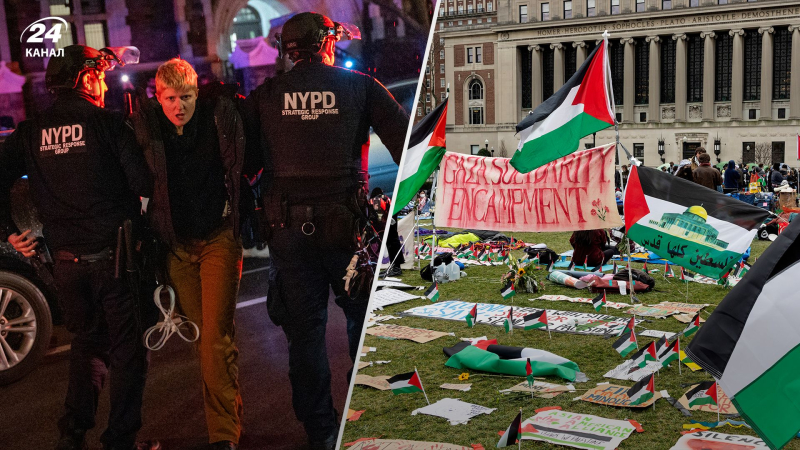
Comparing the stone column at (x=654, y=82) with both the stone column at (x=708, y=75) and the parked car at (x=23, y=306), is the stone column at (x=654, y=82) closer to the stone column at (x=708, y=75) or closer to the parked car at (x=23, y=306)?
the stone column at (x=708, y=75)

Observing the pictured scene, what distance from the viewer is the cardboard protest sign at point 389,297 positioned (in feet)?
33.9

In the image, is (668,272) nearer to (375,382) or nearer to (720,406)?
(720,406)

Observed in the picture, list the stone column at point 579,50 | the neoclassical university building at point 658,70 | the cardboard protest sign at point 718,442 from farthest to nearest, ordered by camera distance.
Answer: the stone column at point 579,50 → the neoclassical university building at point 658,70 → the cardboard protest sign at point 718,442

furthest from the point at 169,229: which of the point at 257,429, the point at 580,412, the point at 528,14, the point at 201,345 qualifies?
the point at 528,14

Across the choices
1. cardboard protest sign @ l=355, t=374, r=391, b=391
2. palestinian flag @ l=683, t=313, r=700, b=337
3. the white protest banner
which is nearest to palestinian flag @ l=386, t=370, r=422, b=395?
cardboard protest sign @ l=355, t=374, r=391, b=391

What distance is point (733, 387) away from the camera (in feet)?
11.6

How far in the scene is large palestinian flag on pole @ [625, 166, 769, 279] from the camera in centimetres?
796

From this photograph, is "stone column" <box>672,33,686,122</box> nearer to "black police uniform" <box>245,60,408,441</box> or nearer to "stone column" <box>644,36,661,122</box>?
"stone column" <box>644,36,661,122</box>

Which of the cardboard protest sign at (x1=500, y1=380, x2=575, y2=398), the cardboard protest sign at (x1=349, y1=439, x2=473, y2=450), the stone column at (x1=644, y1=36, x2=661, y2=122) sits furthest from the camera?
the stone column at (x1=644, y1=36, x2=661, y2=122)

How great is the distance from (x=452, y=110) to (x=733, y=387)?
246 feet

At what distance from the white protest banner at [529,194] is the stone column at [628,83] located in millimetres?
60907

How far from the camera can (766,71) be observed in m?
62.7

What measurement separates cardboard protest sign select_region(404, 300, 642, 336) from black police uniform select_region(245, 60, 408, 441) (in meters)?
6.30

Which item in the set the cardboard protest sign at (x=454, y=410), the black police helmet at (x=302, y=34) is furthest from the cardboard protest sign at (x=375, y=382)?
the black police helmet at (x=302, y=34)
